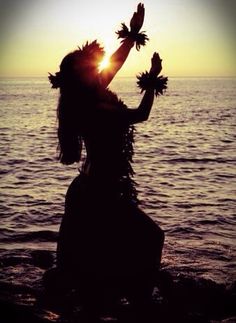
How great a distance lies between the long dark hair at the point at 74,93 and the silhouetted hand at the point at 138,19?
1.97ft

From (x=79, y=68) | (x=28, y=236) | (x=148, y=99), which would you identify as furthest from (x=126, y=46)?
(x=28, y=236)

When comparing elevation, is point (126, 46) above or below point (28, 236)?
above

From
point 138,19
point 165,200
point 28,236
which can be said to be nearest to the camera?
point 138,19

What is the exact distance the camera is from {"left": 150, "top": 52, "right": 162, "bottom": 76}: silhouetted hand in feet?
11.6

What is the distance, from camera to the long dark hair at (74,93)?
3693 millimetres

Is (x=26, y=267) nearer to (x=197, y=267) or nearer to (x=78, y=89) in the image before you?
(x=197, y=267)

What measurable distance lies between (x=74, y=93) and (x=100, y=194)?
1.00 metres

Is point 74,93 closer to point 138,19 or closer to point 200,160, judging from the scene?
point 138,19

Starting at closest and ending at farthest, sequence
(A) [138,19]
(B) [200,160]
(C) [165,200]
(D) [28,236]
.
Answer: (A) [138,19] → (D) [28,236] → (C) [165,200] → (B) [200,160]

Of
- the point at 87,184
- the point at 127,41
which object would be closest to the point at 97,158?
the point at 87,184

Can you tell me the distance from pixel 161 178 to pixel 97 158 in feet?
26.2

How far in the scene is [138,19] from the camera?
4.18 metres

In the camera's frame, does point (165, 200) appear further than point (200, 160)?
No

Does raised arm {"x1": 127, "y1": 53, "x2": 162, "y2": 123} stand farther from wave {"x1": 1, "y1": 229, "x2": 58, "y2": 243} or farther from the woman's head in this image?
wave {"x1": 1, "y1": 229, "x2": 58, "y2": 243}
